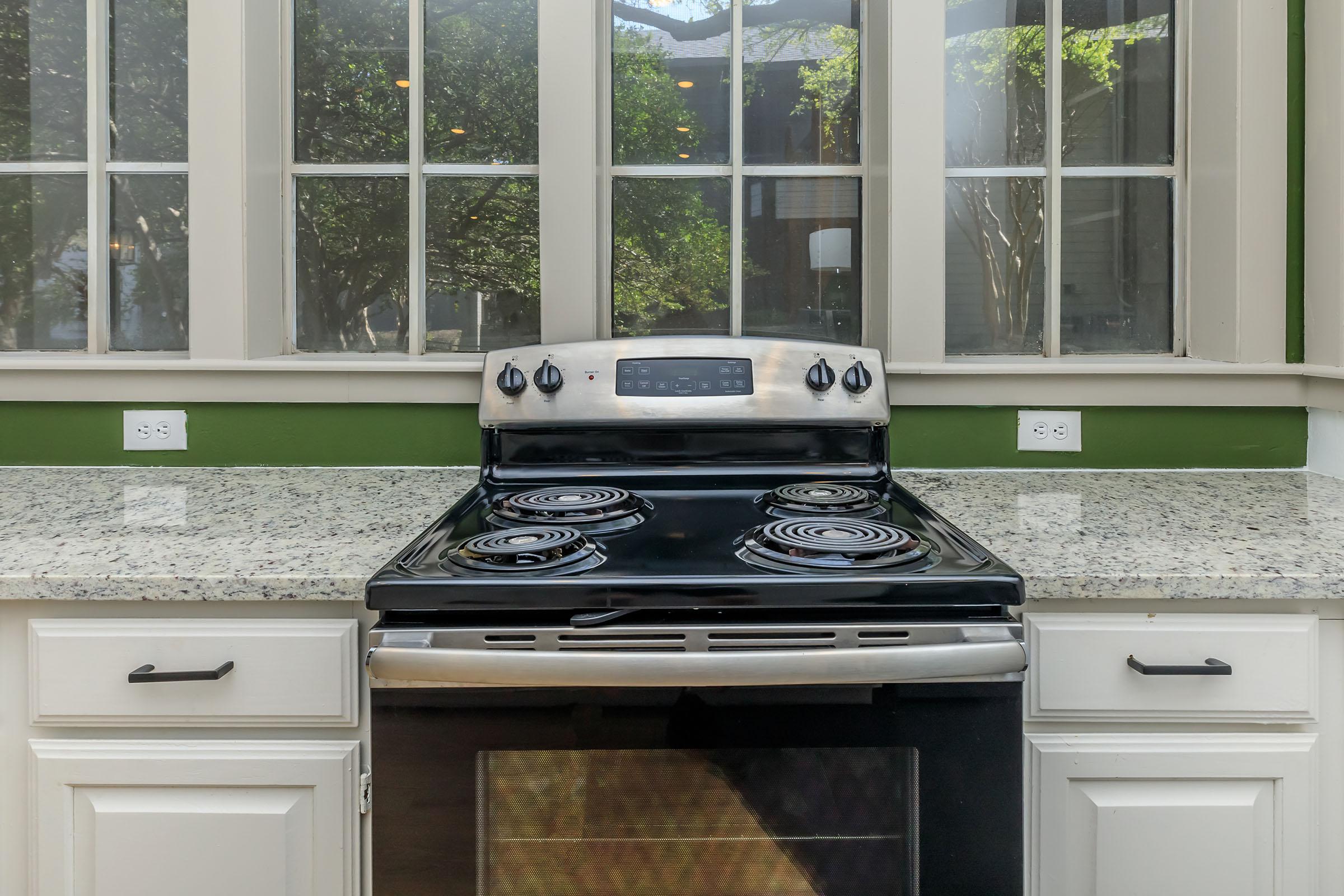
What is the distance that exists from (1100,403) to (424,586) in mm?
1401

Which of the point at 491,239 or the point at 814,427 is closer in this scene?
the point at 814,427

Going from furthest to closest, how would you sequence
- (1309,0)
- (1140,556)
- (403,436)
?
(403,436) < (1309,0) < (1140,556)

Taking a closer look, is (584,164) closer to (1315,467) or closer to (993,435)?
(993,435)

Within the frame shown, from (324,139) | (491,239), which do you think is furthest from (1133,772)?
(324,139)

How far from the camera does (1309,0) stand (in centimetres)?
163

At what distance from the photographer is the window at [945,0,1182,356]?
5.95 ft

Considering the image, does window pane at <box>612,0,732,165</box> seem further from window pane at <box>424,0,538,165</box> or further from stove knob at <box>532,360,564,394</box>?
stove knob at <box>532,360,564,394</box>

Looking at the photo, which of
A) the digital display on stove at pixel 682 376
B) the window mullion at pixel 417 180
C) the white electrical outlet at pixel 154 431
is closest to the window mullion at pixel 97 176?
the white electrical outlet at pixel 154 431

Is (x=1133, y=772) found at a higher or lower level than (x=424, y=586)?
lower

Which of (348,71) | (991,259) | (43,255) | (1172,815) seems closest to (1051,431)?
(991,259)

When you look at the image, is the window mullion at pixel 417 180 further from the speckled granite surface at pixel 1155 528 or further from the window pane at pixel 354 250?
the speckled granite surface at pixel 1155 528

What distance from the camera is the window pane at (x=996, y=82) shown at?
1.82 meters

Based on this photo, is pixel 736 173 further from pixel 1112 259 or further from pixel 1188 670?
pixel 1188 670

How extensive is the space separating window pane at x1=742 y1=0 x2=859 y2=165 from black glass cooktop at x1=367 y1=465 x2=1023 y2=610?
2.97ft
